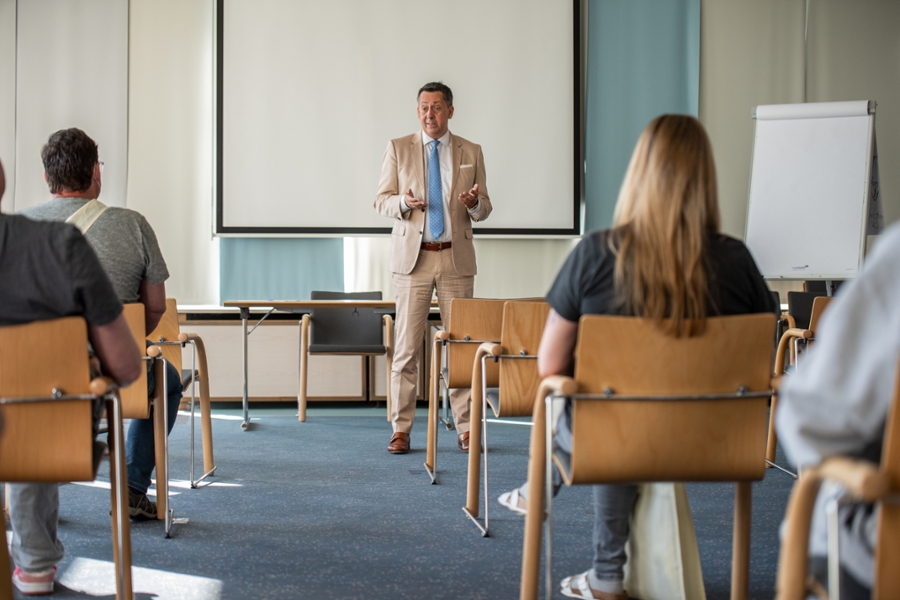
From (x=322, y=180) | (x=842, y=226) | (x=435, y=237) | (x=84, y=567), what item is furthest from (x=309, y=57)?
(x=84, y=567)

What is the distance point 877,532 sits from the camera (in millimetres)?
910

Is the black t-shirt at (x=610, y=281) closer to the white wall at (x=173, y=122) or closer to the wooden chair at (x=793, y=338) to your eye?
the wooden chair at (x=793, y=338)

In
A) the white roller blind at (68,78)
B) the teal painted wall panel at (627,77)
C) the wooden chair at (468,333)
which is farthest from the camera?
the teal painted wall panel at (627,77)

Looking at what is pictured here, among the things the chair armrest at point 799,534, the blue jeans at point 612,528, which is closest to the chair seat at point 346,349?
the blue jeans at point 612,528

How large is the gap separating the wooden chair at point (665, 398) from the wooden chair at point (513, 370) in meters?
0.93

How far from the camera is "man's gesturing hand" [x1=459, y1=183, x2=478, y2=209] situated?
3621 millimetres

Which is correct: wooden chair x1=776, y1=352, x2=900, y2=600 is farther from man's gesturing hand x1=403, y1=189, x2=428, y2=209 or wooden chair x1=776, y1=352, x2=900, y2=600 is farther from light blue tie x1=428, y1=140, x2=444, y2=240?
light blue tie x1=428, y1=140, x2=444, y2=240

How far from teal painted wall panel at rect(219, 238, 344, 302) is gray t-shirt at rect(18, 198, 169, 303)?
3.21 m

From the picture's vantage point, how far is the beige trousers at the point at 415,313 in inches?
148

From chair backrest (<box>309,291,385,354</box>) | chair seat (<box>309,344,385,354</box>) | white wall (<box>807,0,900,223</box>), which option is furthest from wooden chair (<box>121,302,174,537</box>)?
white wall (<box>807,0,900,223</box>)

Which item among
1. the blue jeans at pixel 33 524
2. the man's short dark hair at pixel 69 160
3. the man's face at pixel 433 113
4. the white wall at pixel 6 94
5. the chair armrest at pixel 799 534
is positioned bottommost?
the blue jeans at pixel 33 524

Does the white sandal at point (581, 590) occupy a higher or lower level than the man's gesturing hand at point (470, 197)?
lower

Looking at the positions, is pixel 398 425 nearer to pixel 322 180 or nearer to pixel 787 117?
pixel 322 180

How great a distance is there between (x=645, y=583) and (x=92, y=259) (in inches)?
55.1
